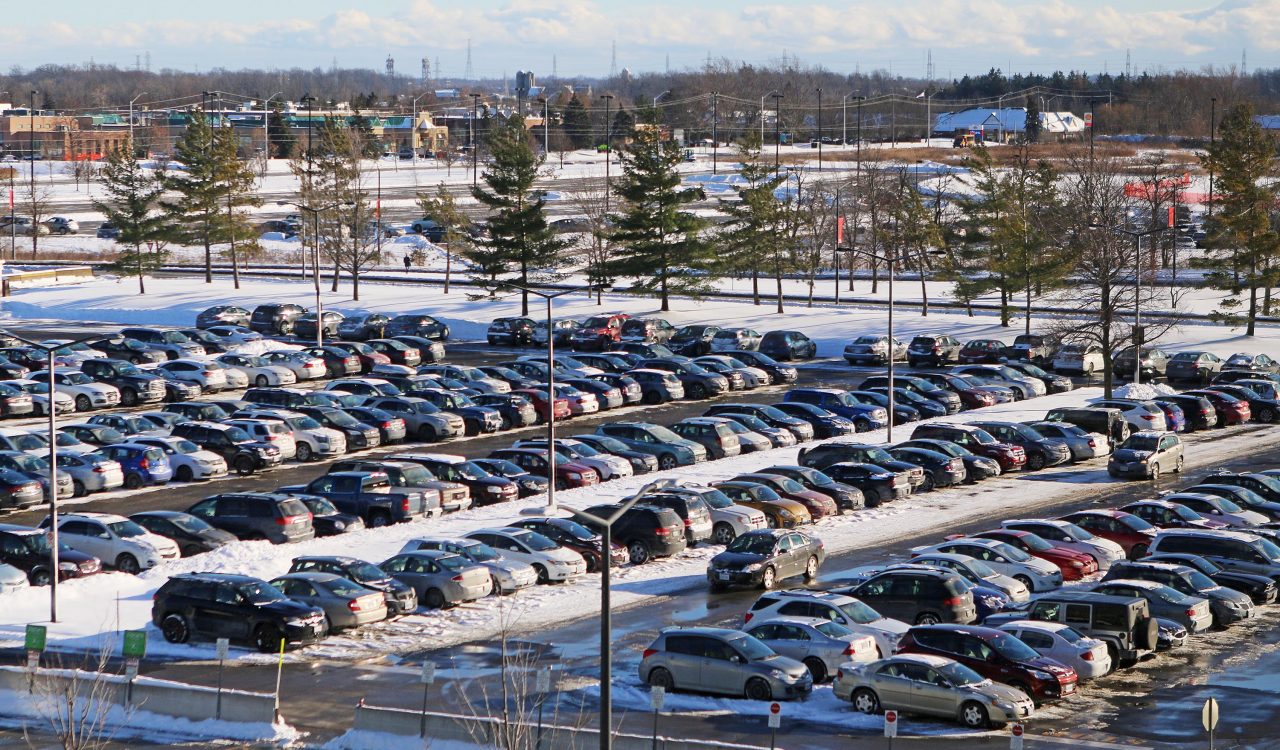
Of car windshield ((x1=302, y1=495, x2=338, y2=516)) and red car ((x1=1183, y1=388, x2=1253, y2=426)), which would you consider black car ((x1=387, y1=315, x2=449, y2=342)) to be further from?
car windshield ((x1=302, y1=495, x2=338, y2=516))

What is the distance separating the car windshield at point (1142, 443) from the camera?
42938mm


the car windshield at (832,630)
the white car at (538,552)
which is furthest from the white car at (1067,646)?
the white car at (538,552)

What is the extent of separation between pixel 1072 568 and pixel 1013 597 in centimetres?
323

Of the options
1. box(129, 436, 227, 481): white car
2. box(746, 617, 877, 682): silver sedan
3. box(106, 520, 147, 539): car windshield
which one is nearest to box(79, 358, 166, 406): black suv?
box(129, 436, 227, 481): white car

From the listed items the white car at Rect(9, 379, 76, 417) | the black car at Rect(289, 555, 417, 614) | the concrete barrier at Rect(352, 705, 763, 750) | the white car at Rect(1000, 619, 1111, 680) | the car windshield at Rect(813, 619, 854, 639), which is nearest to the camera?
the concrete barrier at Rect(352, 705, 763, 750)

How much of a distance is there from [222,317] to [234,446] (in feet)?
100

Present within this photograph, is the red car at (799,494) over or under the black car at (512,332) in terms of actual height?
under

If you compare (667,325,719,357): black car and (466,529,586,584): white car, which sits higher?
(667,325,719,357): black car

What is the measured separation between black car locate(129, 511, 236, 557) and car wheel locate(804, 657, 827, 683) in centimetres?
1395

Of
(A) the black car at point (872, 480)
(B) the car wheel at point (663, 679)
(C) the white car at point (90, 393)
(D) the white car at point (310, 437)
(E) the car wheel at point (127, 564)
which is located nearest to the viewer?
(B) the car wheel at point (663, 679)

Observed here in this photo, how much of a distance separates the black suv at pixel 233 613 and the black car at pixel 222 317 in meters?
46.0

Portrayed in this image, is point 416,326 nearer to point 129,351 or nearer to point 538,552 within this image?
point 129,351

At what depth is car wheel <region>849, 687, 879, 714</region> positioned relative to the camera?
23.0 metres

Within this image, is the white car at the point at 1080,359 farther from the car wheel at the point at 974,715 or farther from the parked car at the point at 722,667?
the car wheel at the point at 974,715
